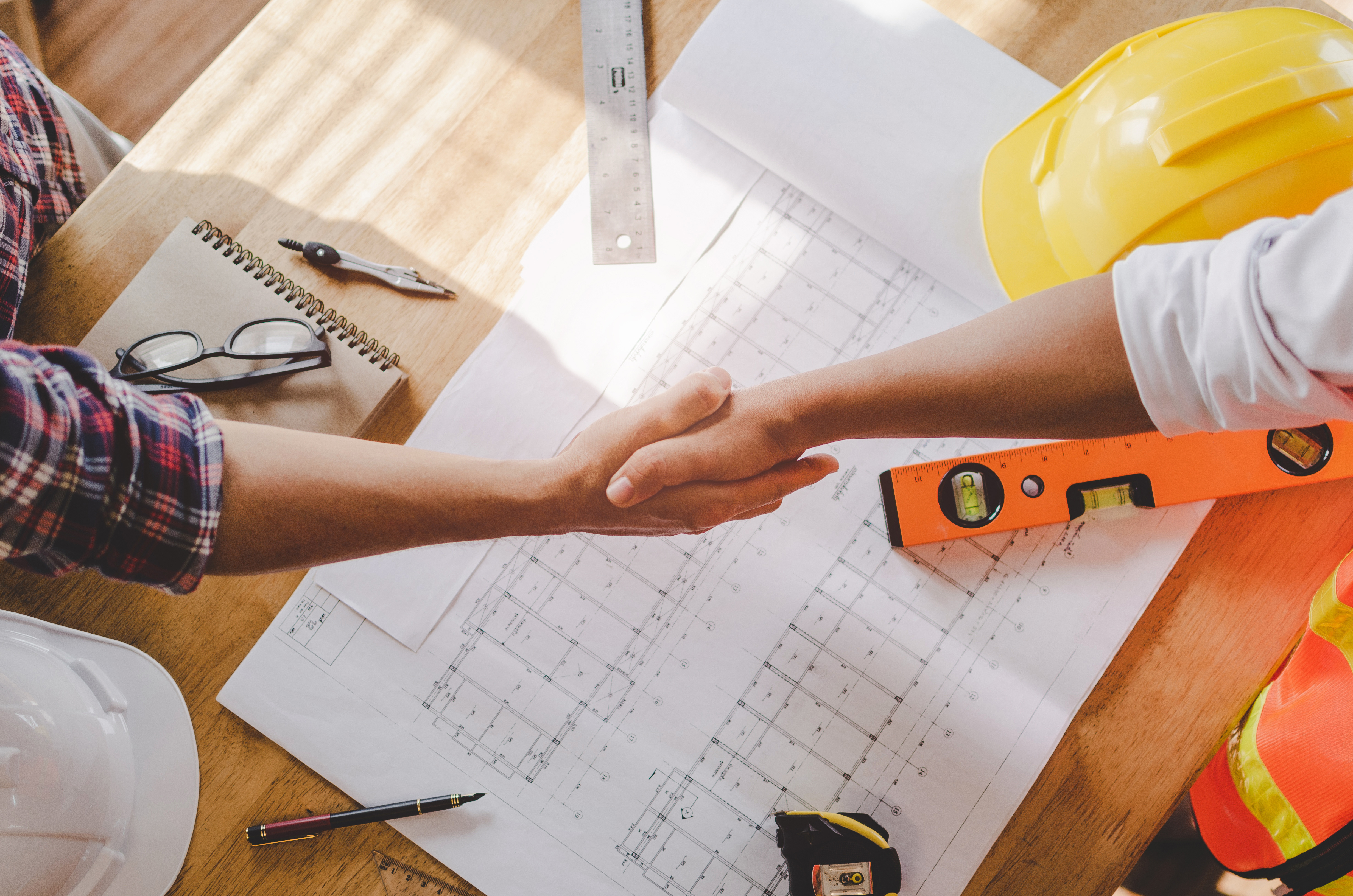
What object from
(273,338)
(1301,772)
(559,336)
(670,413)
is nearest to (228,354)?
(273,338)

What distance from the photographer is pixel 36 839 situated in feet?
2.39

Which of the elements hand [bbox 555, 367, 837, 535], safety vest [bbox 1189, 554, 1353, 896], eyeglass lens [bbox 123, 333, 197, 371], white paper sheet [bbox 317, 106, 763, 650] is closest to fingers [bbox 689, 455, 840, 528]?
hand [bbox 555, 367, 837, 535]

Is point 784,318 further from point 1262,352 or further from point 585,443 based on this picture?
point 1262,352

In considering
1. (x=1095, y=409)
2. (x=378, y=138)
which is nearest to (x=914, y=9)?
(x=1095, y=409)

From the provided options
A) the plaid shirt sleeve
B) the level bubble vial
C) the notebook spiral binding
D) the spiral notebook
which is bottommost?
the plaid shirt sleeve

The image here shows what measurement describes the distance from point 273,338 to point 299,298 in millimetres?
67

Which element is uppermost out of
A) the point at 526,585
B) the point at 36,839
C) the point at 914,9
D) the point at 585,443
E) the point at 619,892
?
the point at 914,9

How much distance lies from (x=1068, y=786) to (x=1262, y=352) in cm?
62

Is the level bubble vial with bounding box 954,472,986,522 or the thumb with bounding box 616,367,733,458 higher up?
the level bubble vial with bounding box 954,472,986,522

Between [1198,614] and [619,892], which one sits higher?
[1198,614]

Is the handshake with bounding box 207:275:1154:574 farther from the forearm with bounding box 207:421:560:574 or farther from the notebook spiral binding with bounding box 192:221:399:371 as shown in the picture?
the notebook spiral binding with bounding box 192:221:399:371

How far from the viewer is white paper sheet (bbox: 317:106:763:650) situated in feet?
3.12

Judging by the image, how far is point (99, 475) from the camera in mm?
621

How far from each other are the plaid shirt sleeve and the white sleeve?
0.86 m
